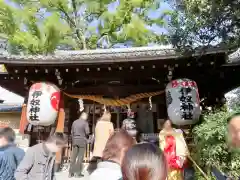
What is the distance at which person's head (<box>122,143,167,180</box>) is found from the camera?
1.33m

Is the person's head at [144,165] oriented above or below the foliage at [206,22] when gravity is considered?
below

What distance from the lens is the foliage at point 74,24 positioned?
1602 cm

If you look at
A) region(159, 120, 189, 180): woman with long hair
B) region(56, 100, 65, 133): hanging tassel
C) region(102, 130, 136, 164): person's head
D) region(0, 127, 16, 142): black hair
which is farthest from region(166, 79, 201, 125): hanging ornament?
region(102, 130, 136, 164): person's head

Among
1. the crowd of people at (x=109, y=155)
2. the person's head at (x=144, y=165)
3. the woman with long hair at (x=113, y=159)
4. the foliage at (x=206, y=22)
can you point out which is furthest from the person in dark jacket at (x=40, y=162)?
the foliage at (x=206, y=22)

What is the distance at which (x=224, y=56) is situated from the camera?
7.96 meters

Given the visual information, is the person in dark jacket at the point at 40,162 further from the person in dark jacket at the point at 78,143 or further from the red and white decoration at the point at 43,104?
the red and white decoration at the point at 43,104

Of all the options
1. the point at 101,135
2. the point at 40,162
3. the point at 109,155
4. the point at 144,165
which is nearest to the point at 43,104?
the point at 101,135

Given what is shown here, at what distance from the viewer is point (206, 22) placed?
5543 mm

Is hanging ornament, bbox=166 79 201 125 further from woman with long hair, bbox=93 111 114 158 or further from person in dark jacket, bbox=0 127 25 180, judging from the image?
person in dark jacket, bbox=0 127 25 180

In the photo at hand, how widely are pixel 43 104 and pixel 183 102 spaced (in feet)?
14.4

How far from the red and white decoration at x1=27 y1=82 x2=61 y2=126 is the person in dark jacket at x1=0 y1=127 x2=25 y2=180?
4.66 meters

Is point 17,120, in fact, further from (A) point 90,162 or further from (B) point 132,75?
(B) point 132,75

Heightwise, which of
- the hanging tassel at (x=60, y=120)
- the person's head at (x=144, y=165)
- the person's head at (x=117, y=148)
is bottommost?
the person's head at (x=144, y=165)

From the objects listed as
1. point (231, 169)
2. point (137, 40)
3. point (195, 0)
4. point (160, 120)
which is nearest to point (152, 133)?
point (160, 120)
